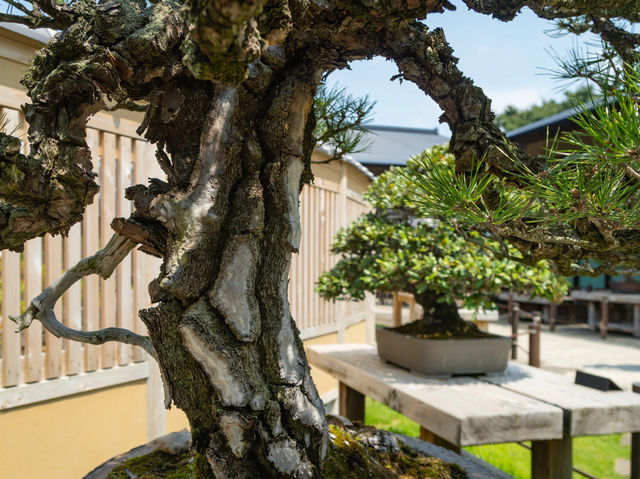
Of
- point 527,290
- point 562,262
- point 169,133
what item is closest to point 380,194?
point 527,290

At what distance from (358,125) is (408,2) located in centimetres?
66

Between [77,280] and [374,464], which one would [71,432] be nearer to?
[77,280]

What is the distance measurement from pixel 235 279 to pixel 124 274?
1306 mm

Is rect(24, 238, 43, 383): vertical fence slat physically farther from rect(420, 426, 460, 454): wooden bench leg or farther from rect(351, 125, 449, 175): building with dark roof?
rect(351, 125, 449, 175): building with dark roof

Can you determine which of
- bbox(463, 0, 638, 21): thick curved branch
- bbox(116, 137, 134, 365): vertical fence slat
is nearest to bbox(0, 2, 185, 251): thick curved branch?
bbox(463, 0, 638, 21): thick curved branch

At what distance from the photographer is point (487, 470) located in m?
0.98

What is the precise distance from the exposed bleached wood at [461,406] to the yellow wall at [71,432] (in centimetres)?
90

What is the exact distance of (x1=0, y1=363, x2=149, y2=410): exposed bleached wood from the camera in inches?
Result: 56.6

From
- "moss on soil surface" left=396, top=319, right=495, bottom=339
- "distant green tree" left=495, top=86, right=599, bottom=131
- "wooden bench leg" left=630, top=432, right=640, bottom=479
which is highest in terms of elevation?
"distant green tree" left=495, top=86, right=599, bottom=131

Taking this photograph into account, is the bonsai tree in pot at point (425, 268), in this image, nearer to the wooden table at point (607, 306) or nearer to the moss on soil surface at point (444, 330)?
the moss on soil surface at point (444, 330)

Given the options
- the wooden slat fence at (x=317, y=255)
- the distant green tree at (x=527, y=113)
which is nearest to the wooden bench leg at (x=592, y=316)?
the wooden slat fence at (x=317, y=255)

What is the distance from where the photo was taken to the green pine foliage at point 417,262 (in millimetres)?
1619

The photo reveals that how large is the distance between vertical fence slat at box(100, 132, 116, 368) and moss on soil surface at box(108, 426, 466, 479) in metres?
0.92

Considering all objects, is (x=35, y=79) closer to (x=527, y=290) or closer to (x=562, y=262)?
(x=562, y=262)
